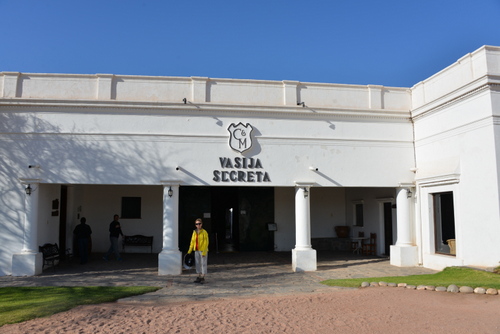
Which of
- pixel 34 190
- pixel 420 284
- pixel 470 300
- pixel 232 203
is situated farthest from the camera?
pixel 232 203

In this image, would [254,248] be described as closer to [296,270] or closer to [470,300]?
[296,270]

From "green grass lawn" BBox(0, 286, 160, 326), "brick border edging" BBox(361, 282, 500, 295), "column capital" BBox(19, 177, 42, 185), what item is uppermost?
"column capital" BBox(19, 177, 42, 185)

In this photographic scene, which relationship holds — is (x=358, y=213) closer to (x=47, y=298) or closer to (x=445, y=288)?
(x=445, y=288)

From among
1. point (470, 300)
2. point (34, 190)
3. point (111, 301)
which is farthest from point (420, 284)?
point (34, 190)

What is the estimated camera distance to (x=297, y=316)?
309 inches

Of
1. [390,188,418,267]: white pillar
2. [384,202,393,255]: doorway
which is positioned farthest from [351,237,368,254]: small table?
[390,188,418,267]: white pillar

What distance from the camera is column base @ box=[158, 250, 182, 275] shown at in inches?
501

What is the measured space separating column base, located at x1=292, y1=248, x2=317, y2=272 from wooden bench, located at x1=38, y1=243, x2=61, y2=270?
754cm

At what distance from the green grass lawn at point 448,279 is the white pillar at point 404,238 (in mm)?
2180

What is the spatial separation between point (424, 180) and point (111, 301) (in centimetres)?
1008

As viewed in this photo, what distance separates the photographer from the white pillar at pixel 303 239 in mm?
13359

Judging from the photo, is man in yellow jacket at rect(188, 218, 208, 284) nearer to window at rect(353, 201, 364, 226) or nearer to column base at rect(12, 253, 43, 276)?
column base at rect(12, 253, 43, 276)

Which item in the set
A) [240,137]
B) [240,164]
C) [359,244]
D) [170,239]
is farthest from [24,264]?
[359,244]

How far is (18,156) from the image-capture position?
12.9 meters
